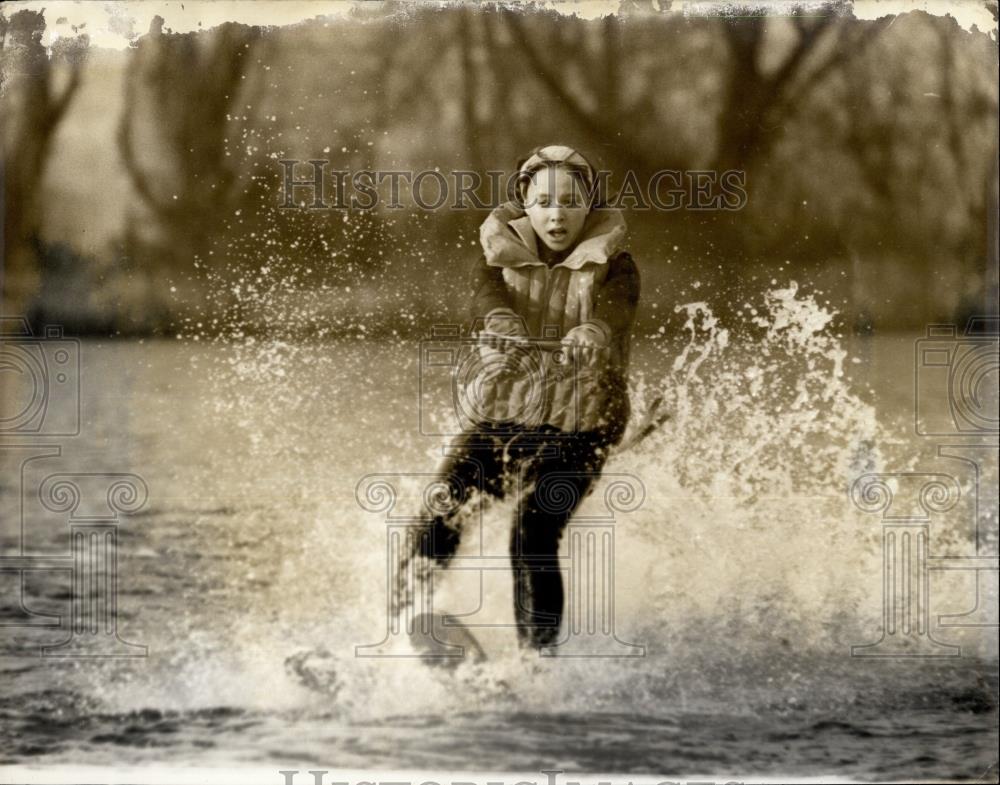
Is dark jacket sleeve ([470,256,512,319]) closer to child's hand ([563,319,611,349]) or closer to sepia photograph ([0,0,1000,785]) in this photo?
sepia photograph ([0,0,1000,785])

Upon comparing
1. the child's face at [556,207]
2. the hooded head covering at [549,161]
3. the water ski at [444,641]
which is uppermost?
the hooded head covering at [549,161]

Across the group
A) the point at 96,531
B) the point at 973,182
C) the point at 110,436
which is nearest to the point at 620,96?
the point at 973,182

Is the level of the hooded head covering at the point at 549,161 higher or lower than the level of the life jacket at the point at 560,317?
higher

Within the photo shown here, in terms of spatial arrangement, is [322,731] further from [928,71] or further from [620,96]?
[928,71]

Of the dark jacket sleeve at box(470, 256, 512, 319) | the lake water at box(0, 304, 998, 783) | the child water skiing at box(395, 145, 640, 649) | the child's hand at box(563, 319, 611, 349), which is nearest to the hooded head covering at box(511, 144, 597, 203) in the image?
the child water skiing at box(395, 145, 640, 649)

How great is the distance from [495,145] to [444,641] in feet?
4.23

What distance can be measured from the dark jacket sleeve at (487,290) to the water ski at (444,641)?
79 cm

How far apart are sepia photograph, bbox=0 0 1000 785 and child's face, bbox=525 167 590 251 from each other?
1 centimetres

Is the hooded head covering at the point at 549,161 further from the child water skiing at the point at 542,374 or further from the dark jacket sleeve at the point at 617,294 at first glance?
the dark jacket sleeve at the point at 617,294

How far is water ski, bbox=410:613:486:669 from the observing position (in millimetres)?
2373

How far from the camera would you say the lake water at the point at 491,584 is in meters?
2.36

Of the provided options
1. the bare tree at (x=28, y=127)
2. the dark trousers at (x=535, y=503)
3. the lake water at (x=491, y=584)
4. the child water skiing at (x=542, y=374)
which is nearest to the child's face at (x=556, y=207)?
the child water skiing at (x=542, y=374)

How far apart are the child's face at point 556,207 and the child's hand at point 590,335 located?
0.21 m

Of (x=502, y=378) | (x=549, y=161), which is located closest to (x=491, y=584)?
(x=502, y=378)
